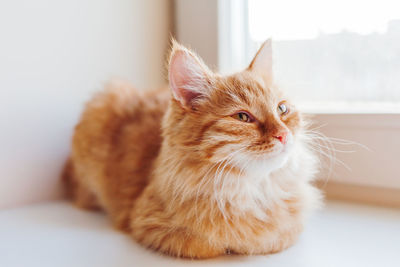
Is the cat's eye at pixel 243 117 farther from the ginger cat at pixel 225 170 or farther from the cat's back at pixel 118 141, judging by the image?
the cat's back at pixel 118 141

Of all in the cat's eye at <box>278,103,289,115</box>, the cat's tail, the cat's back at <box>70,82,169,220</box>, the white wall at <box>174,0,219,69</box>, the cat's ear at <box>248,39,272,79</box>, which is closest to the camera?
the cat's eye at <box>278,103,289,115</box>

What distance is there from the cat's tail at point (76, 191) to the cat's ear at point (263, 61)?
873 mm

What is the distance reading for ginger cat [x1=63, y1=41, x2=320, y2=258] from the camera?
952 millimetres

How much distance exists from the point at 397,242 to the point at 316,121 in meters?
0.57

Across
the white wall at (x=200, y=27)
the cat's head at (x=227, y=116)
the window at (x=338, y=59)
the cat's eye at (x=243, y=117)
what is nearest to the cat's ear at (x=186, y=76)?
the cat's head at (x=227, y=116)

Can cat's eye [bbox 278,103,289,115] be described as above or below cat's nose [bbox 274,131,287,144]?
above

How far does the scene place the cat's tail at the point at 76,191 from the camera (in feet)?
5.01

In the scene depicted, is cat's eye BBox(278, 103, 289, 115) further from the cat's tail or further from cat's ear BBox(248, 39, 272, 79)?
the cat's tail

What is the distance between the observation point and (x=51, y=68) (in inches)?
59.6

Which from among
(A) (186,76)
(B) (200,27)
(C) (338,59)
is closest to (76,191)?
(A) (186,76)

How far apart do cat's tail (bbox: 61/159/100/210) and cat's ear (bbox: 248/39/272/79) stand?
0.87 meters

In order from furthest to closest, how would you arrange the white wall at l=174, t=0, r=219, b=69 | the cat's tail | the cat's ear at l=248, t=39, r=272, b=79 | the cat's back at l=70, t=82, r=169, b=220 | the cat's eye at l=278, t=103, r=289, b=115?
the white wall at l=174, t=0, r=219, b=69 < the cat's tail < the cat's back at l=70, t=82, r=169, b=220 < the cat's ear at l=248, t=39, r=272, b=79 < the cat's eye at l=278, t=103, r=289, b=115

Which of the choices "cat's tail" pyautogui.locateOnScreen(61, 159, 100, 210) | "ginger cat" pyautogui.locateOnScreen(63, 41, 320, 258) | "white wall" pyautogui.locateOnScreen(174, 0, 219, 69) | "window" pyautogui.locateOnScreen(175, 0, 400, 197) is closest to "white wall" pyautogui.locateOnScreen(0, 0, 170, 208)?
"cat's tail" pyautogui.locateOnScreen(61, 159, 100, 210)

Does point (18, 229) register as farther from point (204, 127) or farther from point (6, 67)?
point (204, 127)
